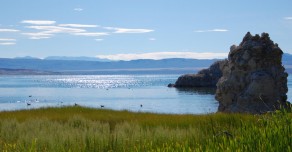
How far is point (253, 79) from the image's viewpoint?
43062 mm

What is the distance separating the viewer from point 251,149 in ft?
28.6

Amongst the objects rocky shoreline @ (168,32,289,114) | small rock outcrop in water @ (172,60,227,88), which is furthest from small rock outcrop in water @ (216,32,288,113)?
small rock outcrop in water @ (172,60,227,88)

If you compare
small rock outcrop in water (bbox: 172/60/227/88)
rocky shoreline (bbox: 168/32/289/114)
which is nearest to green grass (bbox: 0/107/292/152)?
rocky shoreline (bbox: 168/32/289/114)

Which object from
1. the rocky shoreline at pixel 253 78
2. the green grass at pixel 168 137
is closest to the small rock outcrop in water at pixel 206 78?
the rocky shoreline at pixel 253 78

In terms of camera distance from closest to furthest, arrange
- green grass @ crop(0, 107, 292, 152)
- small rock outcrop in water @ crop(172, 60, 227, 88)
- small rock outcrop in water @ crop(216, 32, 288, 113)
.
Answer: green grass @ crop(0, 107, 292, 152) → small rock outcrop in water @ crop(216, 32, 288, 113) → small rock outcrop in water @ crop(172, 60, 227, 88)

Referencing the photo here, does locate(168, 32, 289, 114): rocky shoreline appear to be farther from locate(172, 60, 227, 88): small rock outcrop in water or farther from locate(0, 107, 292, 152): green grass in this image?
locate(172, 60, 227, 88): small rock outcrop in water

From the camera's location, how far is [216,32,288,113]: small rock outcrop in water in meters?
42.6

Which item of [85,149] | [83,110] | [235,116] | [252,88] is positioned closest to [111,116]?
[83,110]

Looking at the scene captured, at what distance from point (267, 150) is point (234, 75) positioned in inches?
1430

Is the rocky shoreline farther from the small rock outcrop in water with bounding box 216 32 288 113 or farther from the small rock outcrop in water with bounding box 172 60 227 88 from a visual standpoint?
the small rock outcrop in water with bounding box 172 60 227 88

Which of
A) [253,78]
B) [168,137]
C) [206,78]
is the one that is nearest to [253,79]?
[253,78]

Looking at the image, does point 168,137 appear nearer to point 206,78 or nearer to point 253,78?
point 253,78

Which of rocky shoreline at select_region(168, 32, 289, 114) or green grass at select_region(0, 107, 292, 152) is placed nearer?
green grass at select_region(0, 107, 292, 152)

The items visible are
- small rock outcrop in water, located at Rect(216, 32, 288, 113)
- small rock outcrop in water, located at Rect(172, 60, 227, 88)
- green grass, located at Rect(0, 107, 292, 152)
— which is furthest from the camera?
small rock outcrop in water, located at Rect(172, 60, 227, 88)
